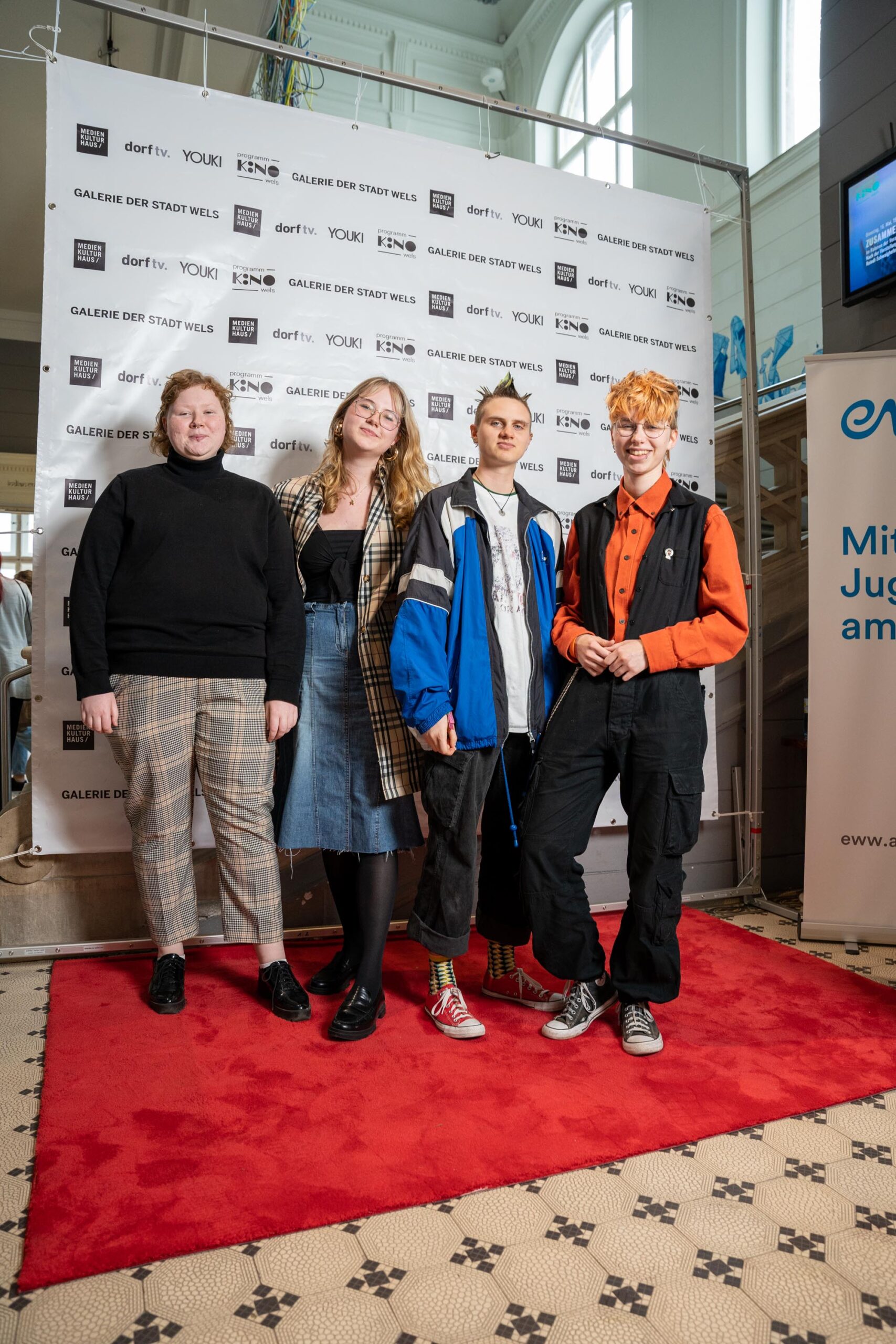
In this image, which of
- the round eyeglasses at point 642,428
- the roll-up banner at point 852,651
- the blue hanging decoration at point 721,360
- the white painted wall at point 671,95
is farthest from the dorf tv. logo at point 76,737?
the blue hanging decoration at point 721,360

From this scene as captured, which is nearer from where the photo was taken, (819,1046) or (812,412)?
(819,1046)

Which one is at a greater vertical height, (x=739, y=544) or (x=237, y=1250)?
(x=739, y=544)

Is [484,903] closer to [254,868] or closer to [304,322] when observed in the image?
[254,868]

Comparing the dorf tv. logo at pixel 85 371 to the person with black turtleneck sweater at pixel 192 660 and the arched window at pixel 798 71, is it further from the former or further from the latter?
the arched window at pixel 798 71

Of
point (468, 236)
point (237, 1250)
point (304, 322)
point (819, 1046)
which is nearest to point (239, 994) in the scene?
point (237, 1250)

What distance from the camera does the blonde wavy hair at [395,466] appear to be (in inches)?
91.0

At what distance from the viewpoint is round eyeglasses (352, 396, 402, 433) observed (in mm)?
2285

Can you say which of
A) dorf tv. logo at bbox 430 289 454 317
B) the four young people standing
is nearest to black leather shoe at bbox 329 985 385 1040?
the four young people standing

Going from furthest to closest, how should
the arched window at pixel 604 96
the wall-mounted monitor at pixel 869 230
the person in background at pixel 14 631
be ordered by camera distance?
the arched window at pixel 604 96 → the person in background at pixel 14 631 → the wall-mounted monitor at pixel 869 230

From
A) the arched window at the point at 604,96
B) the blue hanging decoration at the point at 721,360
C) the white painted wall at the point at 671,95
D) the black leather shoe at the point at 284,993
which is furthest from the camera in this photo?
the arched window at the point at 604,96

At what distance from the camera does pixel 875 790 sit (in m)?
2.90

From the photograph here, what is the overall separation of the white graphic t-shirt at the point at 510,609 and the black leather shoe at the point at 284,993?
0.87 metres

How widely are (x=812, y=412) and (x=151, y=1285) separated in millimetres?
2980

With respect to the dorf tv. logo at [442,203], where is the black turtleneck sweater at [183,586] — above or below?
below
